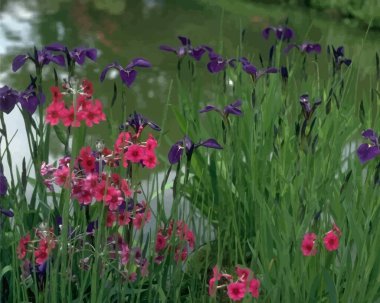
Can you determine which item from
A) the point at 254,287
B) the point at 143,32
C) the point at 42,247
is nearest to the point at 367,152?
the point at 254,287

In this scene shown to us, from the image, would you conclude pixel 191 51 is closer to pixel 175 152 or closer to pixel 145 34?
pixel 175 152

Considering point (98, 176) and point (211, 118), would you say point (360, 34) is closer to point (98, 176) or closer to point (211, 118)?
point (211, 118)

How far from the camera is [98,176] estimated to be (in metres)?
1.88

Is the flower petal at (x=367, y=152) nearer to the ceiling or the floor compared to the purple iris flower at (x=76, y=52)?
nearer to the floor

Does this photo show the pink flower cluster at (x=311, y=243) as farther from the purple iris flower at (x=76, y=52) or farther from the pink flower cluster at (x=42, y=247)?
the purple iris flower at (x=76, y=52)

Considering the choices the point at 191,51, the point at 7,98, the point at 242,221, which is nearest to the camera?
the point at 7,98

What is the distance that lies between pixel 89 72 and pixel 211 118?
10.7ft

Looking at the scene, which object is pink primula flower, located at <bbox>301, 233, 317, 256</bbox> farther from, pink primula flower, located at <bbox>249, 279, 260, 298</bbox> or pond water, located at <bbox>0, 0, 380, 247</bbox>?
pond water, located at <bbox>0, 0, 380, 247</bbox>

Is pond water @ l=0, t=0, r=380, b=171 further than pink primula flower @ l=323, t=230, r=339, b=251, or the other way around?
pond water @ l=0, t=0, r=380, b=171

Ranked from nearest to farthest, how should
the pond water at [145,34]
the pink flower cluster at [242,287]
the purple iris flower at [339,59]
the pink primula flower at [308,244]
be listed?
the pink flower cluster at [242,287]
the pink primula flower at [308,244]
the purple iris flower at [339,59]
the pond water at [145,34]

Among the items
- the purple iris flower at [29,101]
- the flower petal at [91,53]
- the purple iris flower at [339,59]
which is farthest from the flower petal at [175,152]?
the purple iris flower at [339,59]

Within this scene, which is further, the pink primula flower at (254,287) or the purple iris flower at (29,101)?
the purple iris flower at (29,101)

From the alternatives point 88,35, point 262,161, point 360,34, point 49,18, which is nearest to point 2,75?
point 88,35

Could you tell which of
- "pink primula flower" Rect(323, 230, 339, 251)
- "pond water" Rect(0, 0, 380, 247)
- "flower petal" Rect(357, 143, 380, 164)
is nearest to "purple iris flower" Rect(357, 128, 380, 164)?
"flower petal" Rect(357, 143, 380, 164)
